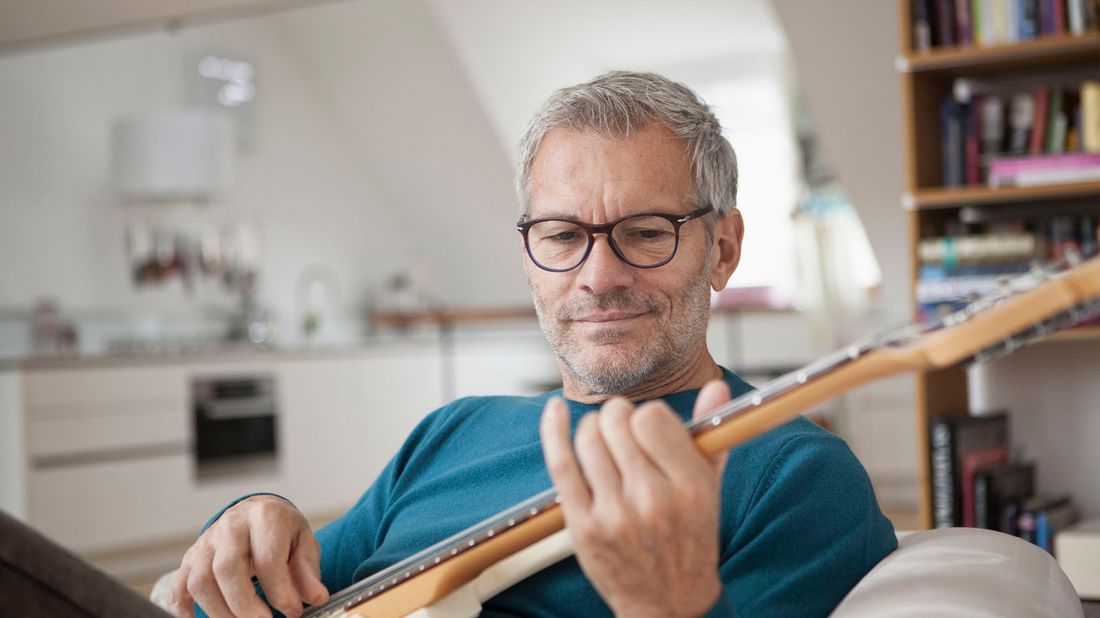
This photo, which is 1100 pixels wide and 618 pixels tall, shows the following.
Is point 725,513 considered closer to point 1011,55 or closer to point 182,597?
point 182,597

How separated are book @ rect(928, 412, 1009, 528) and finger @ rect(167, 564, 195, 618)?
231 centimetres

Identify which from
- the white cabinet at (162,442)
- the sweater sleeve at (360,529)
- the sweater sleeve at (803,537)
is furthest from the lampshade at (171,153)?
the sweater sleeve at (803,537)

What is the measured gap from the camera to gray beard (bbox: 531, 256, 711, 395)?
127cm

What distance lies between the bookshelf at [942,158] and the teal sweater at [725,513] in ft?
6.69

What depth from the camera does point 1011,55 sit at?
10.6 feet

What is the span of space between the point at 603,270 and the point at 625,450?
0.50 metres

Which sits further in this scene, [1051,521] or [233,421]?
[233,421]

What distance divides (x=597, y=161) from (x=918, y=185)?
89.2 inches

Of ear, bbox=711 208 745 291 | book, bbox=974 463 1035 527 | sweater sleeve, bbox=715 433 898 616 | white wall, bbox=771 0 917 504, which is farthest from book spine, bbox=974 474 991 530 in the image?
sweater sleeve, bbox=715 433 898 616

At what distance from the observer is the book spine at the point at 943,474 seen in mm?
3135

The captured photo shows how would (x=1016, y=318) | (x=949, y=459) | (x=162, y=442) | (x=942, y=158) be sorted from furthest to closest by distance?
(x=162, y=442) < (x=942, y=158) < (x=949, y=459) < (x=1016, y=318)

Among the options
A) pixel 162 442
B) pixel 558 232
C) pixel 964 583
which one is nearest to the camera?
pixel 964 583

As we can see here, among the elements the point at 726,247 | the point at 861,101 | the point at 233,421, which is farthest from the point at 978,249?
the point at 233,421

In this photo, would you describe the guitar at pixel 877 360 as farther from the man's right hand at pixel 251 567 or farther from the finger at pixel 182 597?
the finger at pixel 182 597
